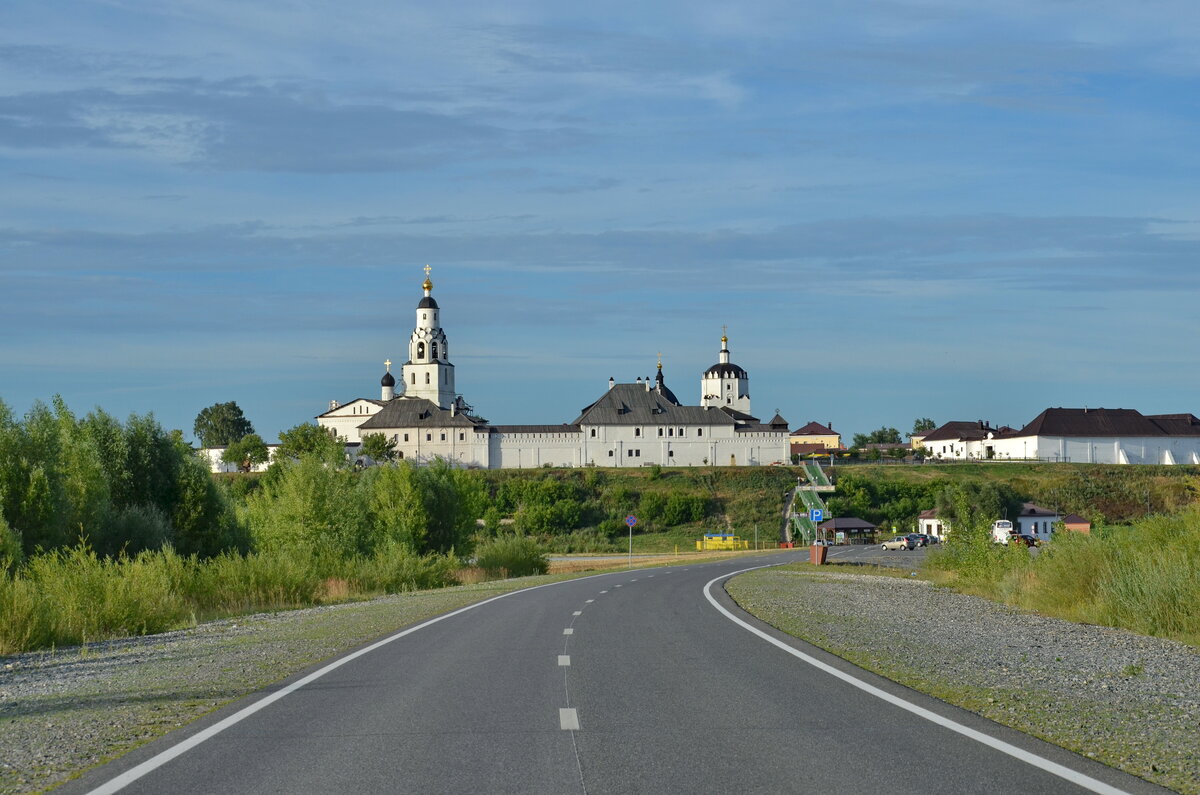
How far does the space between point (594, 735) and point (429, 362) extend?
535 ft

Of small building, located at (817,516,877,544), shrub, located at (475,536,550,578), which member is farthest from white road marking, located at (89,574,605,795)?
small building, located at (817,516,877,544)

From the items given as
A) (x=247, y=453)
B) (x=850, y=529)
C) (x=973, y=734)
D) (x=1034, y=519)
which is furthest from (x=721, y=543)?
(x=973, y=734)

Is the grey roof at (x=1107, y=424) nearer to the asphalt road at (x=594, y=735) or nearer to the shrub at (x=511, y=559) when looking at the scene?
the shrub at (x=511, y=559)

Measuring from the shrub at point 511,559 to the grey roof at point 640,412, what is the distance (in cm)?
8900

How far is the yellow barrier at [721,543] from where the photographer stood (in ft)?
349

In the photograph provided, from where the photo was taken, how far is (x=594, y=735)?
10.0m

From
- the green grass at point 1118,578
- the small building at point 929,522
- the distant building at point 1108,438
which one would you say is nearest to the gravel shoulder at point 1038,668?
the green grass at point 1118,578

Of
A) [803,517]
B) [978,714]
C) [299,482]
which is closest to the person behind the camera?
[978,714]

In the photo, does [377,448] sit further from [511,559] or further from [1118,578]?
[1118,578]

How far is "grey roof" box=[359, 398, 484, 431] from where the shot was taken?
151500 mm

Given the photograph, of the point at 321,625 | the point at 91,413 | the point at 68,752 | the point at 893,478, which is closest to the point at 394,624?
the point at 321,625

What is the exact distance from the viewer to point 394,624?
75.9 feet

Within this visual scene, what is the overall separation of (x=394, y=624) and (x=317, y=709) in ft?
38.3

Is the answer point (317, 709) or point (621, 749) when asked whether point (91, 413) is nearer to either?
point (317, 709)
